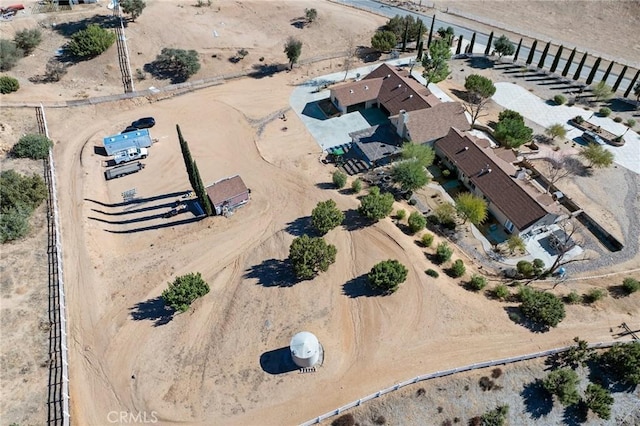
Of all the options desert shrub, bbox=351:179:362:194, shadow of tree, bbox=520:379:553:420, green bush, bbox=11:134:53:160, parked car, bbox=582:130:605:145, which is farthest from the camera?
parked car, bbox=582:130:605:145

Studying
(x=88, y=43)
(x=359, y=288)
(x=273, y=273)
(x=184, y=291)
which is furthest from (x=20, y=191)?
(x=359, y=288)

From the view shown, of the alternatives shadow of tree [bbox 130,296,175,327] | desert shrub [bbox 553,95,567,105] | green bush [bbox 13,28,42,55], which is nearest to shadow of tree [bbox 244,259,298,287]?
shadow of tree [bbox 130,296,175,327]

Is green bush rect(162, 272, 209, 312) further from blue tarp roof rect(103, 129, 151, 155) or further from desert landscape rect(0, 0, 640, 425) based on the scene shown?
blue tarp roof rect(103, 129, 151, 155)

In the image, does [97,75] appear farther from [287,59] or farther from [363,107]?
[363,107]

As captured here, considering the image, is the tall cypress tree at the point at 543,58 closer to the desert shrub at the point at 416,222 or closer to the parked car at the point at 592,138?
the parked car at the point at 592,138

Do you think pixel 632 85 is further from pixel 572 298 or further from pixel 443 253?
pixel 443 253
